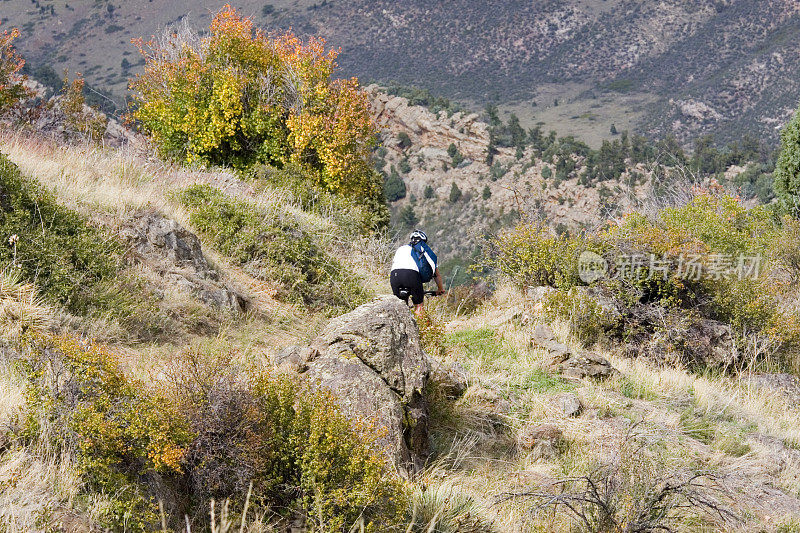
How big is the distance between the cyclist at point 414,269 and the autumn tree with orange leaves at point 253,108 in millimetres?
8062

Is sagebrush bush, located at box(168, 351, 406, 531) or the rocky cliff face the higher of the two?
sagebrush bush, located at box(168, 351, 406, 531)

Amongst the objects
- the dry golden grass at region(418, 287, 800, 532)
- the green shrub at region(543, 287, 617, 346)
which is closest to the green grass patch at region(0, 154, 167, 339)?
the dry golden grass at region(418, 287, 800, 532)

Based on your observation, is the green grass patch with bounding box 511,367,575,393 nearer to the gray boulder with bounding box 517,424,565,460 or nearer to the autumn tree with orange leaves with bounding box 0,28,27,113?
the gray boulder with bounding box 517,424,565,460

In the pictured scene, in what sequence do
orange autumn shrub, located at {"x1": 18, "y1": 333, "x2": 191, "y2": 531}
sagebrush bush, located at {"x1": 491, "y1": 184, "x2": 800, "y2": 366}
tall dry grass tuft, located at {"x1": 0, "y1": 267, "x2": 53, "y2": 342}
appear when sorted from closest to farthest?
1. orange autumn shrub, located at {"x1": 18, "y1": 333, "x2": 191, "y2": 531}
2. tall dry grass tuft, located at {"x1": 0, "y1": 267, "x2": 53, "y2": 342}
3. sagebrush bush, located at {"x1": 491, "y1": 184, "x2": 800, "y2": 366}

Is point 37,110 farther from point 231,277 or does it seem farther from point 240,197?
point 231,277

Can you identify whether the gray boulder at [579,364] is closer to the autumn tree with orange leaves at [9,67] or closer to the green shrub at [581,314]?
the green shrub at [581,314]

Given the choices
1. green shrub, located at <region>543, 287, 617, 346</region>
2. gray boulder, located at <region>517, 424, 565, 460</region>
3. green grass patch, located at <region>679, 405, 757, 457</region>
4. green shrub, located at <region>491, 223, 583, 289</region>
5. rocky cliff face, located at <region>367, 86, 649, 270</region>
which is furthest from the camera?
rocky cliff face, located at <region>367, 86, 649, 270</region>

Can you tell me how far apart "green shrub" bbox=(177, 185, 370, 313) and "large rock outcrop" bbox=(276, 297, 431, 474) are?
11.0 feet

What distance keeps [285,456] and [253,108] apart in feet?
46.2

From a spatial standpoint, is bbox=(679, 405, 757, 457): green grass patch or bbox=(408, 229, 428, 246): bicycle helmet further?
bbox=(408, 229, 428, 246): bicycle helmet

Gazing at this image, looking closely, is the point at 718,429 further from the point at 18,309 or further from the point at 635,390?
the point at 18,309

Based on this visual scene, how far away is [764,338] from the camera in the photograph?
994 centimetres

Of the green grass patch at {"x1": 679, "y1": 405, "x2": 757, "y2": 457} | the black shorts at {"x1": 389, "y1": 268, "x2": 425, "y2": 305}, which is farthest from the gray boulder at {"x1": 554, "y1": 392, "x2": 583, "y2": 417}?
the black shorts at {"x1": 389, "y1": 268, "x2": 425, "y2": 305}

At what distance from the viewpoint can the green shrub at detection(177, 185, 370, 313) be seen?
8.52 m
